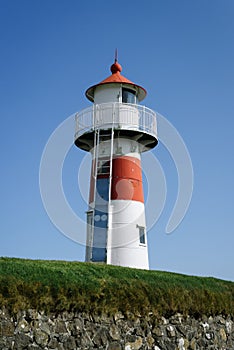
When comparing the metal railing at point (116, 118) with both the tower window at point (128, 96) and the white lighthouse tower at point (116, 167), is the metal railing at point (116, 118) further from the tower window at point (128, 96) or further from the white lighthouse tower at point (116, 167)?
the tower window at point (128, 96)

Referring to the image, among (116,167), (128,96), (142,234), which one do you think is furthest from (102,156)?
(142,234)

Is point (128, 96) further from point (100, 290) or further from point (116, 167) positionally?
point (100, 290)

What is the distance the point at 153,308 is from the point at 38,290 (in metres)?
3.16

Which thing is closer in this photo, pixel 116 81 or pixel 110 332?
pixel 110 332

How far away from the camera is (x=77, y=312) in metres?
10.0

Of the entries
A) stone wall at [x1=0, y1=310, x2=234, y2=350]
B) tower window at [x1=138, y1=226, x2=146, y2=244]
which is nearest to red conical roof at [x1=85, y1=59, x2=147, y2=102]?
tower window at [x1=138, y1=226, x2=146, y2=244]

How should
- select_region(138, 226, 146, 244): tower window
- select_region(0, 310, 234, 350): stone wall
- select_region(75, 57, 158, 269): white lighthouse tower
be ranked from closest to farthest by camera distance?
select_region(0, 310, 234, 350): stone wall → select_region(75, 57, 158, 269): white lighthouse tower → select_region(138, 226, 146, 244): tower window

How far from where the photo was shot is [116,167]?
1894 centimetres

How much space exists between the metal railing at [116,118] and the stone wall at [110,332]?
334 inches

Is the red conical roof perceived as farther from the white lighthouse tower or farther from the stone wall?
the stone wall

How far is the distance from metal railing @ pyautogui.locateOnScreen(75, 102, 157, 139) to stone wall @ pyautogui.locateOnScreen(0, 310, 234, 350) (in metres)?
8.48

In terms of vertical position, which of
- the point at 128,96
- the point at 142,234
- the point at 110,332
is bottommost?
the point at 110,332

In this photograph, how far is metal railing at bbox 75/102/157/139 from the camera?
19.2 meters

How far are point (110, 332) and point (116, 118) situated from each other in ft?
33.7
